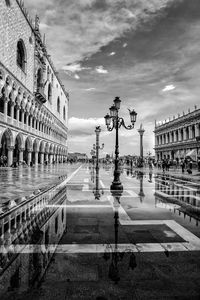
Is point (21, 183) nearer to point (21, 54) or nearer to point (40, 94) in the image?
point (21, 54)

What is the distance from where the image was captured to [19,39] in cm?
3291

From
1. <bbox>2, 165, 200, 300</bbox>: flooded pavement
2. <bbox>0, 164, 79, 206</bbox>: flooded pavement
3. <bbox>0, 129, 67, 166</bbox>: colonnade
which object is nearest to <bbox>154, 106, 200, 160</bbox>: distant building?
<bbox>0, 129, 67, 166</bbox>: colonnade

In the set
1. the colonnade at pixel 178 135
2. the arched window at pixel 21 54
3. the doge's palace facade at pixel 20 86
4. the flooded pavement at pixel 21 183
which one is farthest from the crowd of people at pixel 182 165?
the arched window at pixel 21 54

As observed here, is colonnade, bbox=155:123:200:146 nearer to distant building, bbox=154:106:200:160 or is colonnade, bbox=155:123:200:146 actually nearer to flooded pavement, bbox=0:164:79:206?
distant building, bbox=154:106:200:160

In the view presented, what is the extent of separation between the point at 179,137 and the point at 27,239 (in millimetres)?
68672

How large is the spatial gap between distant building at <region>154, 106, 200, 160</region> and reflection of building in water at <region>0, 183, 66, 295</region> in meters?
48.1

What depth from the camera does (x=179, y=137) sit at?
6825 centimetres

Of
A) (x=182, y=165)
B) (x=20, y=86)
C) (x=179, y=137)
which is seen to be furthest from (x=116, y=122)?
(x=179, y=137)

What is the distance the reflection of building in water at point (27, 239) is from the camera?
3117 mm

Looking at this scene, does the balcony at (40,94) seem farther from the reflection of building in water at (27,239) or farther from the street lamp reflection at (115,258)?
the street lamp reflection at (115,258)

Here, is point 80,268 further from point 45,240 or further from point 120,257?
point 45,240

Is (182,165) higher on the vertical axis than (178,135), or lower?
lower

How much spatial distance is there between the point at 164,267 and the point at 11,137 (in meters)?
29.9

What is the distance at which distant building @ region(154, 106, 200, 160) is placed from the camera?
190 feet
